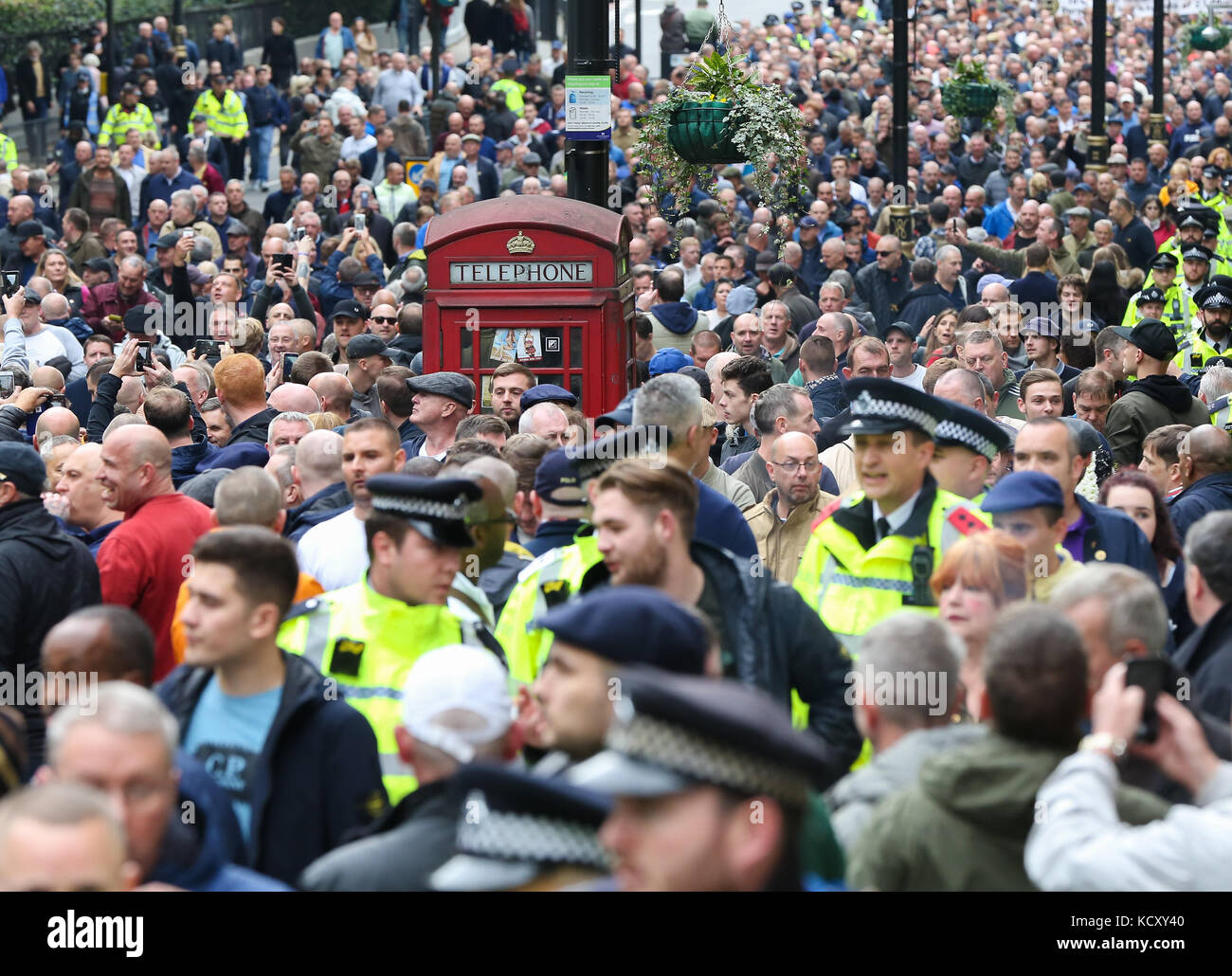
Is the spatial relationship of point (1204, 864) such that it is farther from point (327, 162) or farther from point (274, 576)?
point (327, 162)

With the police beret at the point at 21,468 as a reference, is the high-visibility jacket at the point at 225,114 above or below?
above

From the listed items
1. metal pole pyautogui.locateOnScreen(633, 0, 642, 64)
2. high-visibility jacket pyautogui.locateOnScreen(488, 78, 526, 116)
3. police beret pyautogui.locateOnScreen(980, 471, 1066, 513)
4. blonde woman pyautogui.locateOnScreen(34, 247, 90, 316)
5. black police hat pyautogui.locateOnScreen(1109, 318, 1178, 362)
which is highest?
metal pole pyautogui.locateOnScreen(633, 0, 642, 64)

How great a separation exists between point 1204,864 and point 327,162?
20215 mm

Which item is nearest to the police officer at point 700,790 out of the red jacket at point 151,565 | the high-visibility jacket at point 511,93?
the red jacket at point 151,565

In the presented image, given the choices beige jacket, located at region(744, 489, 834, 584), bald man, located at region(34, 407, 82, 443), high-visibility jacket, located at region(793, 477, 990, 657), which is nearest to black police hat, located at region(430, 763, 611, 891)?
high-visibility jacket, located at region(793, 477, 990, 657)

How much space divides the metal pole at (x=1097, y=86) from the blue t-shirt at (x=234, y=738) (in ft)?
52.1

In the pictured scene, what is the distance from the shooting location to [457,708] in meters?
4.29

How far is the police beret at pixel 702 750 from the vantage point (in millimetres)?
3051

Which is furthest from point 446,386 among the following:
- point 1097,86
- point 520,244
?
point 1097,86

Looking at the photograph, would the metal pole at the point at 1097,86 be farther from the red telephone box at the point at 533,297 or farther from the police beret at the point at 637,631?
the police beret at the point at 637,631

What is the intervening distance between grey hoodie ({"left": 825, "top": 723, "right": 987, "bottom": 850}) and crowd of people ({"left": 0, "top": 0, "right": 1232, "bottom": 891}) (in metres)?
0.01

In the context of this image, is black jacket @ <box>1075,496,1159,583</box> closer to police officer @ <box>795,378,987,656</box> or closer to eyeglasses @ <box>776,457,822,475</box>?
police officer @ <box>795,378,987,656</box>

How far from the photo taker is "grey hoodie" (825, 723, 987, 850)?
4.20 m

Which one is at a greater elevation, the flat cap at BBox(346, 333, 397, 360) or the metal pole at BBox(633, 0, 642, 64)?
the metal pole at BBox(633, 0, 642, 64)
